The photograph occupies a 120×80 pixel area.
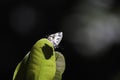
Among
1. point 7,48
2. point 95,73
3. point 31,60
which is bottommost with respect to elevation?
point 95,73

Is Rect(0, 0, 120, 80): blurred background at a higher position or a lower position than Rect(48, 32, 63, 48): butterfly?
lower

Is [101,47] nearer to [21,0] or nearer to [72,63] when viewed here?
[72,63]

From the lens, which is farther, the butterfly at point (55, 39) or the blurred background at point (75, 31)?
the blurred background at point (75, 31)

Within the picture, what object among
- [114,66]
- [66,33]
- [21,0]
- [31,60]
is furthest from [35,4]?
[31,60]

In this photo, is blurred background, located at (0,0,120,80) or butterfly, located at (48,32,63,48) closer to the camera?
butterfly, located at (48,32,63,48)

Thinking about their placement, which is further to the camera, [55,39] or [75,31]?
[75,31]

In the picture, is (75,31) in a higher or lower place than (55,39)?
lower

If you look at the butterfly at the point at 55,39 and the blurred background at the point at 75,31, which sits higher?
the butterfly at the point at 55,39

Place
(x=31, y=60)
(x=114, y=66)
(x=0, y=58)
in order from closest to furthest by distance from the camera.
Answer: (x=31, y=60), (x=0, y=58), (x=114, y=66)
